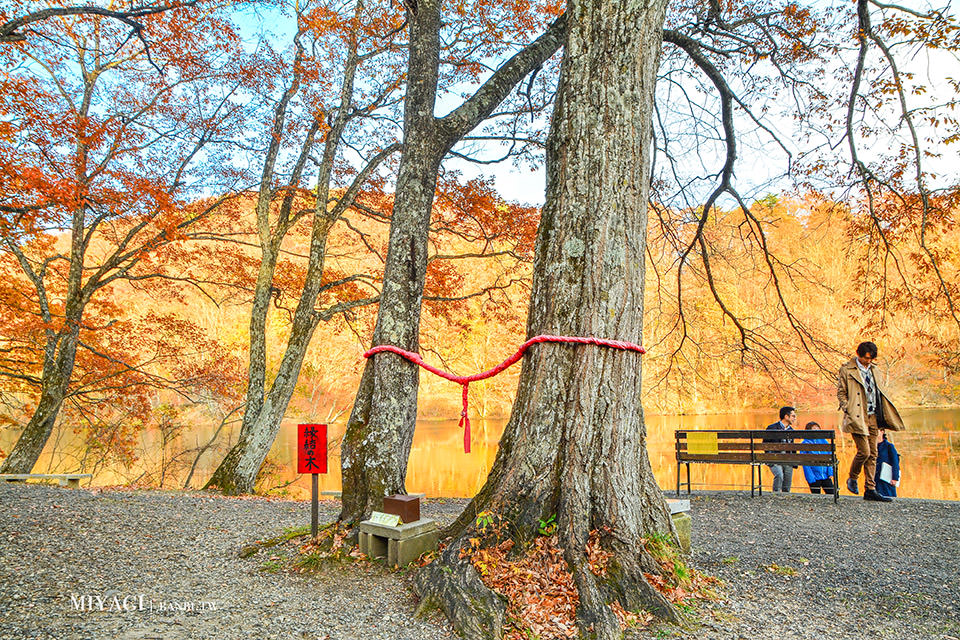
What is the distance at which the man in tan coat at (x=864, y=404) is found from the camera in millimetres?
5531

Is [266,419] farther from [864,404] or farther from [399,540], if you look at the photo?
[864,404]

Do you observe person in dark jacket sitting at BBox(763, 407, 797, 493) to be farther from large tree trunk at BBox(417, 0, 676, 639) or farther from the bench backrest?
large tree trunk at BBox(417, 0, 676, 639)

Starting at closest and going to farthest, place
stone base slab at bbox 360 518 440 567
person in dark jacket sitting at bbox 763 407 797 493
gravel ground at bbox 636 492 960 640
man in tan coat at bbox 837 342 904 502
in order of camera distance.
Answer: gravel ground at bbox 636 492 960 640 → stone base slab at bbox 360 518 440 567 → man in tan coat at bbox 837 342 904 502 → person in dark jacket sitting at bbox 763 407 797 493

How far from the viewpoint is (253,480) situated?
8031mm

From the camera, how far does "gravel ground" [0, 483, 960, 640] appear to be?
2318 millimetres

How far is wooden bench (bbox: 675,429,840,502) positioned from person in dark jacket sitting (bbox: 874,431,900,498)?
1.37ft

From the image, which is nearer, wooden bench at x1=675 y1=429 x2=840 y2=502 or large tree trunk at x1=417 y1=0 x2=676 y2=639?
large tree trunk at x1=417 y1=0 x2=676 y2=639

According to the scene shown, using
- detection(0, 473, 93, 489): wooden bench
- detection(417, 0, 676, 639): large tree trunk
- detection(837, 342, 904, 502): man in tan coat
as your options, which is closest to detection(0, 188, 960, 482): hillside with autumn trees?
detection(837, 342, 904, 502): man in tan coat

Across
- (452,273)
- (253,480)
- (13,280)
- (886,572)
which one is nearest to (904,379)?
(452,273)

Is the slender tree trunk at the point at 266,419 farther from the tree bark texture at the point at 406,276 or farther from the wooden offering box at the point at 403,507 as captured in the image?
the wooden offering box at the point at 403,507

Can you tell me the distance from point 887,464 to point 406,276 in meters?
5.62

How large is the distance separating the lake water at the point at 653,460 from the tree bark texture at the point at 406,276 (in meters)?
7.68

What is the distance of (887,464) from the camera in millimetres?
5730

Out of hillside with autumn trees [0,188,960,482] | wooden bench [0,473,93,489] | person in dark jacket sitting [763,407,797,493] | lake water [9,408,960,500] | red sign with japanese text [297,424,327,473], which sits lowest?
lake water [9,408,960,500]
